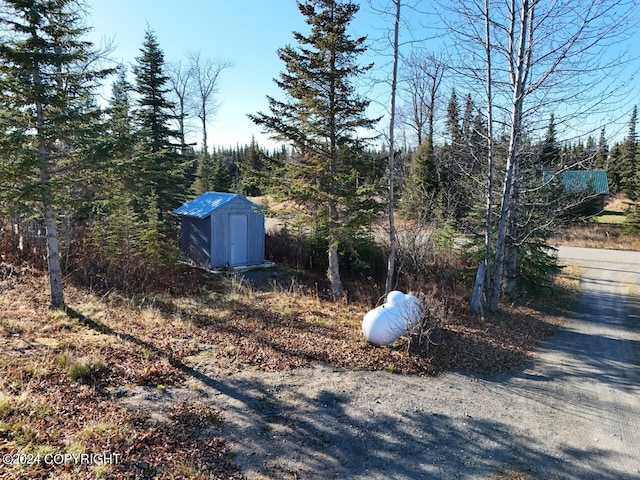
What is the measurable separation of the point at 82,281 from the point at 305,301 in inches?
222

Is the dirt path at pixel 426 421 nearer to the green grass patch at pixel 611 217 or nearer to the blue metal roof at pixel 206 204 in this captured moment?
the blue metal roof at pixel 206 204

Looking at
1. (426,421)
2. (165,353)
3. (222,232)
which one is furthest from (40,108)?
(426,421)

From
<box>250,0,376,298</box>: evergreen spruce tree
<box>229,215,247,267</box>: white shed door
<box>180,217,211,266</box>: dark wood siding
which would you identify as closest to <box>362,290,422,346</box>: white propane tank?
<box>250,0,376,298</box>: evergreen spruce tree

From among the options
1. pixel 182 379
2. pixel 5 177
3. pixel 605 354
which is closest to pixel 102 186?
pixel 5 177

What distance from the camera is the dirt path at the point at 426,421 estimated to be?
144 inches

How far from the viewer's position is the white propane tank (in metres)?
6.24

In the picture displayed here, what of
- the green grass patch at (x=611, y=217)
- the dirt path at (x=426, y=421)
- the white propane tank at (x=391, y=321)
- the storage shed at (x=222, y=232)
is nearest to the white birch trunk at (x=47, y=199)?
the dirt path at (x=426, y=421)

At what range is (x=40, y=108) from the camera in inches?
257

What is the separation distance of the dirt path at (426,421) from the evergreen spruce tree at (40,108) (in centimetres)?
430

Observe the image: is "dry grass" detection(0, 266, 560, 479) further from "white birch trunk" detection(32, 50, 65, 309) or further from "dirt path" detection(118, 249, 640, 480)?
Answer: "white birch trunk" detection(32, 50, 65, 309)

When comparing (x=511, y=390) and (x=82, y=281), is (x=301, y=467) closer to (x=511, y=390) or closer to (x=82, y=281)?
(x=511, y=390)

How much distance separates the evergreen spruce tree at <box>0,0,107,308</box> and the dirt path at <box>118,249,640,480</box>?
4300mm

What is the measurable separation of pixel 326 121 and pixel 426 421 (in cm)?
725

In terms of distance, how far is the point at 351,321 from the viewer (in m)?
8.08
